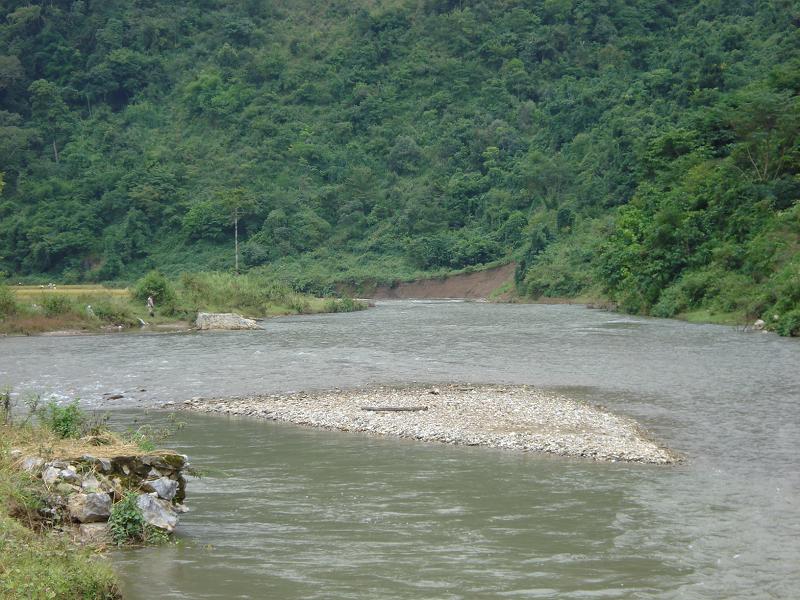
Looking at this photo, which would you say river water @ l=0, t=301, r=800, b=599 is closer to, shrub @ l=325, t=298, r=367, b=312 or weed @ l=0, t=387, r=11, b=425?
weed @ l=0, t=387, r=11, b=425

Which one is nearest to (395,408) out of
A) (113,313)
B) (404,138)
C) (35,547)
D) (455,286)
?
(35,547)

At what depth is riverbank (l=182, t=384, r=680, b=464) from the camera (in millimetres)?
18188

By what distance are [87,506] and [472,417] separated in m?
11.2

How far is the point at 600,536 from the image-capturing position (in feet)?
41.2

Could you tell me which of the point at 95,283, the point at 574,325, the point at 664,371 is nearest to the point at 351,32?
the point at 95,283

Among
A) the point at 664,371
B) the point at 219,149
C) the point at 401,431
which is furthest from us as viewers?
the point at 219,149

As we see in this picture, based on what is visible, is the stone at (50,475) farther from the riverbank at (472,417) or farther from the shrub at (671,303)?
the shrub at (671,303)

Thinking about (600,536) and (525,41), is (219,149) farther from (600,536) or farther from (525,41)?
(600,536)

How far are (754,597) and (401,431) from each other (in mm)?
10649

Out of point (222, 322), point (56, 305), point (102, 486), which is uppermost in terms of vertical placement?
point (102, 486)

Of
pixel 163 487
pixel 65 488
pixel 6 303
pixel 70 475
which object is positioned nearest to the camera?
pixel 65 488

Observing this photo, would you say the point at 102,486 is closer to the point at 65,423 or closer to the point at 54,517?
the point at 54,517

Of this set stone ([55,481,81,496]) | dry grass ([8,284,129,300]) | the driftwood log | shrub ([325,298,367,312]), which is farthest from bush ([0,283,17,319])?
stone ([55,481,81,496])

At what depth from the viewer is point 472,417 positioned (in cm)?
2123
